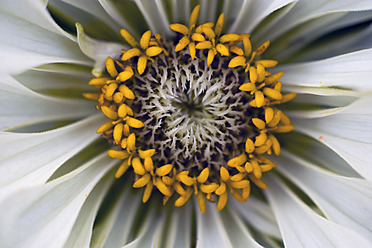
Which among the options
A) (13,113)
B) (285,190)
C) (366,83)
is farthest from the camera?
(285,190)

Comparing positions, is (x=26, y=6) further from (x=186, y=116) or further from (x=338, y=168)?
(x=338, y=168)

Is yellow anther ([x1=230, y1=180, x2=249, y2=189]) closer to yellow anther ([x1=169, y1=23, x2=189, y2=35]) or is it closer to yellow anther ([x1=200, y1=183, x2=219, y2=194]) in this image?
yellow anther ([x1=200, y1=183, x2=219, y2=194])

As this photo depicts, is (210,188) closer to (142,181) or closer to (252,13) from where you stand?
(142,181)

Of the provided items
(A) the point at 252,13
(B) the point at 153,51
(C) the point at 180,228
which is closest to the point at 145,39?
(B) the point at 153,51

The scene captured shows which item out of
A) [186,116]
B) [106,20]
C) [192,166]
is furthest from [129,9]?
[192,166]

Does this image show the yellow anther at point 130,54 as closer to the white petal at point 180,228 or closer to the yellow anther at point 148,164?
the yellow anther at point 148,164

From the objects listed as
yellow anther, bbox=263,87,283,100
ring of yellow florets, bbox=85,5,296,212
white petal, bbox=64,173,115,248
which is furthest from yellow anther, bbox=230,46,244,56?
white petal, bbox=64,173,115,248
